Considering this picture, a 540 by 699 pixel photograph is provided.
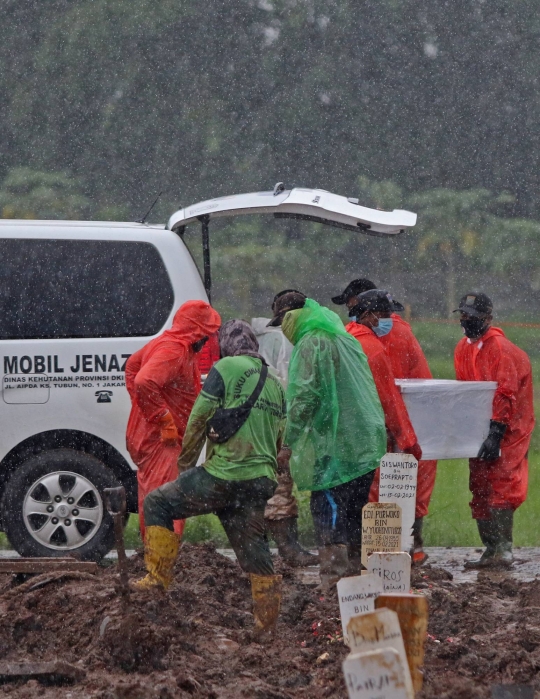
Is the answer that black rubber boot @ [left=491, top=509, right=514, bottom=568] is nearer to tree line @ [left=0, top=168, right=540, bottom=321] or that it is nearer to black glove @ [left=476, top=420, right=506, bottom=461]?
black glove @ [left=476, top=420, right=506, bottom=461]

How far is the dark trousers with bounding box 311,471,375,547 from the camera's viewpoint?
7254 mm

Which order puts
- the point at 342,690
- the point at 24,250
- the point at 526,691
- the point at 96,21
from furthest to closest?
the point at 96,21
the point at 24,250
the point at 342,690
the point at 526,691

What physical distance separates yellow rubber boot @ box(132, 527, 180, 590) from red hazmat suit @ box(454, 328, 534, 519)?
324cm

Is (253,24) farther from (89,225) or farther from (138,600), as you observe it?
(138,600)

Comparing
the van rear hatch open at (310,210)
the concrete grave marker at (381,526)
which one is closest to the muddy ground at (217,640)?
the concrete grave marker at (381,526)

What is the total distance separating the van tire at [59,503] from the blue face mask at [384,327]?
209cm

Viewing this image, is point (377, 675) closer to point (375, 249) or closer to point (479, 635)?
point (479, 635)

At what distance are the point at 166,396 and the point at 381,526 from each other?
2.18 meters

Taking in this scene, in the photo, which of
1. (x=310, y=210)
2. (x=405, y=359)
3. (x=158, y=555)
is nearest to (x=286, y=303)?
(x=310, y=210)

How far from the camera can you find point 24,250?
834 centimetres

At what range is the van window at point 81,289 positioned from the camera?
27.0 ft

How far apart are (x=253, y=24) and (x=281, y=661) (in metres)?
23.4

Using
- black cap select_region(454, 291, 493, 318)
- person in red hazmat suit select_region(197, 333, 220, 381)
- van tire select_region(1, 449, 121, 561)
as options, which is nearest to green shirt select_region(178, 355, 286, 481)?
person in red hazmat suit select_region(197, 333, 220, 381)

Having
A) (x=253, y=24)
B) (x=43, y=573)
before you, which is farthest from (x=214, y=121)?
(x=43, y=573)
